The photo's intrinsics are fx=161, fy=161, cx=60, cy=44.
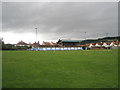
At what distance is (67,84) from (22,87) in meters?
1.62

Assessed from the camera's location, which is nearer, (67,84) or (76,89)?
(76,89)

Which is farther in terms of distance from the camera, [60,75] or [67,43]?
[67,43]

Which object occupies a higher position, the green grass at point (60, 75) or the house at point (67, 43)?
the house at point (67, 43)

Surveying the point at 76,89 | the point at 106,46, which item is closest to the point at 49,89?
the point at 76,89

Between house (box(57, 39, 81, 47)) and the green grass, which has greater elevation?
house (box(57, 39, 81, 47))

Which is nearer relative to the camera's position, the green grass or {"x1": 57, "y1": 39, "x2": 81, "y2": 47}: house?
the green grass

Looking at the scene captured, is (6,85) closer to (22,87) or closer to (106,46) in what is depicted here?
(22,87)

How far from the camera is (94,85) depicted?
5.78 m

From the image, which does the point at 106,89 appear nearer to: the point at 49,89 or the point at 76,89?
the point at 76,89

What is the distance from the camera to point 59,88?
5.40 metres

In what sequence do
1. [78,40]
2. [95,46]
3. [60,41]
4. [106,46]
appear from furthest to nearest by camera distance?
[78,40]
[60,41]
[95,46]
[106,46]

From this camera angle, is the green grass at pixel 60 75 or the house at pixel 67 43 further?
the house at pixel 67 43

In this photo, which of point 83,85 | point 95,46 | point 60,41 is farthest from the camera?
point 60,41

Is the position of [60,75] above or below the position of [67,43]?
below
